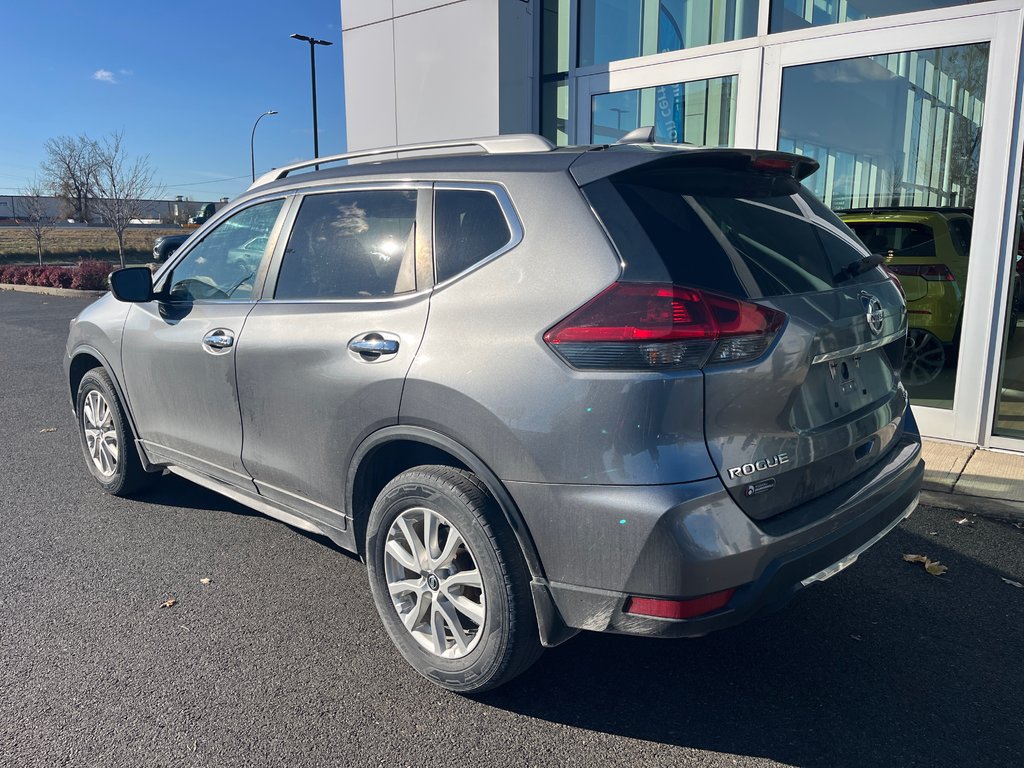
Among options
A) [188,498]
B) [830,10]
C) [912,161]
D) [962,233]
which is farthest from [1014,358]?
[188,498]

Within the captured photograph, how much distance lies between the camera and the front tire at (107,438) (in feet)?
14.9

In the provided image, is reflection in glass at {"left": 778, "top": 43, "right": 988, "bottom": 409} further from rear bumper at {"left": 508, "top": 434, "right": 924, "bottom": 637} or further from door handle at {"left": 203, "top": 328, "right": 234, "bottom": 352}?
door handle at {"left": 203, "top": 328, "right": 234, "bottom": 352}

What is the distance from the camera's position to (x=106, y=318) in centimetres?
455

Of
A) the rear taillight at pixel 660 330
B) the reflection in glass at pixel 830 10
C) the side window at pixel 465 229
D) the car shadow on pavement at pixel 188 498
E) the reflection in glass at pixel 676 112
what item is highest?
the reflection in glass at pixel 830 10

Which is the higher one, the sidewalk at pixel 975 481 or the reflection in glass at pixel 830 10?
the reflection in glass at pixel 830 10

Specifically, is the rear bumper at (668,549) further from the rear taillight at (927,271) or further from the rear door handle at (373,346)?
the rear taillight at (927,271)

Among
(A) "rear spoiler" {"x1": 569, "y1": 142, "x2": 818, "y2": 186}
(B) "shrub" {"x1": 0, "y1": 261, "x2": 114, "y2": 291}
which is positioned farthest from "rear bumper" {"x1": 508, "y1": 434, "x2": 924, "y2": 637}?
(B) "shrub" {"x1": 0, "y1": 261, "x2": 114, "y2": 291}

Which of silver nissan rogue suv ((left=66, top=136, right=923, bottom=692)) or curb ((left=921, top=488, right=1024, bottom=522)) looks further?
curb ((left=921, top=488, right=1024, bottom=522))

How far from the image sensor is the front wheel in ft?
8.21

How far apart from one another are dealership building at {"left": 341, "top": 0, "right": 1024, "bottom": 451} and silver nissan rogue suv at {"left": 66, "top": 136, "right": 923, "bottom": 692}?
310cm

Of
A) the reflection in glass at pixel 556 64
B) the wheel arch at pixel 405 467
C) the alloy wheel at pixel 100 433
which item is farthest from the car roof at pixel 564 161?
the reflection in glass at pixel 556 64

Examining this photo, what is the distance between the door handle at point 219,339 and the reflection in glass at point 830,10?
5064 mm

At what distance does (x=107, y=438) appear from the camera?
4.76 meters

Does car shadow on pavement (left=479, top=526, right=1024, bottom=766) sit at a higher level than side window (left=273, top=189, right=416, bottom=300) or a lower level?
lower
